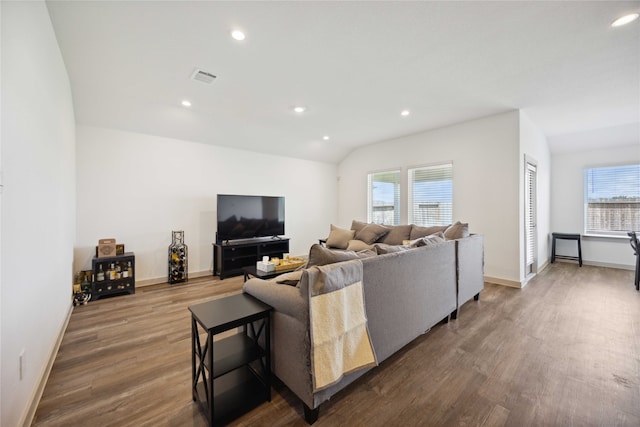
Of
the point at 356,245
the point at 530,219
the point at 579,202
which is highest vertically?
the point at 579,202

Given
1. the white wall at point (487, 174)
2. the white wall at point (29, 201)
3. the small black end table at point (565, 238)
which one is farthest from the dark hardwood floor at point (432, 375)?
the small black end table at point (565, 238)

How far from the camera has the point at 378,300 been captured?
1.88 m

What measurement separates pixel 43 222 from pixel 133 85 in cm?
201

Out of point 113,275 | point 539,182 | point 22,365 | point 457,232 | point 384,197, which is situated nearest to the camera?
point 22,365

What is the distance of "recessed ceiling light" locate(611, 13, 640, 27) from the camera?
2066mm

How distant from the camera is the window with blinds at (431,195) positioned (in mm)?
4898

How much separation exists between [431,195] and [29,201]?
538cm

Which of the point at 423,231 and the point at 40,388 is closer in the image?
the point at 40,388

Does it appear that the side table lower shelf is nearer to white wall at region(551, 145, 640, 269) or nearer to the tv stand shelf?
the tv stand shelf

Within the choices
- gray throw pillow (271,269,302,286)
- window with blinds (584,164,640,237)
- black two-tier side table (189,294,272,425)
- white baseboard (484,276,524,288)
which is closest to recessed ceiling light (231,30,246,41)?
gray throw pillow (271,269,302,286)

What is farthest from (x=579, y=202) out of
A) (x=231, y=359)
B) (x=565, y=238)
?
(x=231, y=359)

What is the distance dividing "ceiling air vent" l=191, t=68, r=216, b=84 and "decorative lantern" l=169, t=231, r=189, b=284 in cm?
256

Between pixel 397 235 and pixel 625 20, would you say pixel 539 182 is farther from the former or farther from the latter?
pixel 625 20

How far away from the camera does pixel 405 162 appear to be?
547 centimetres
